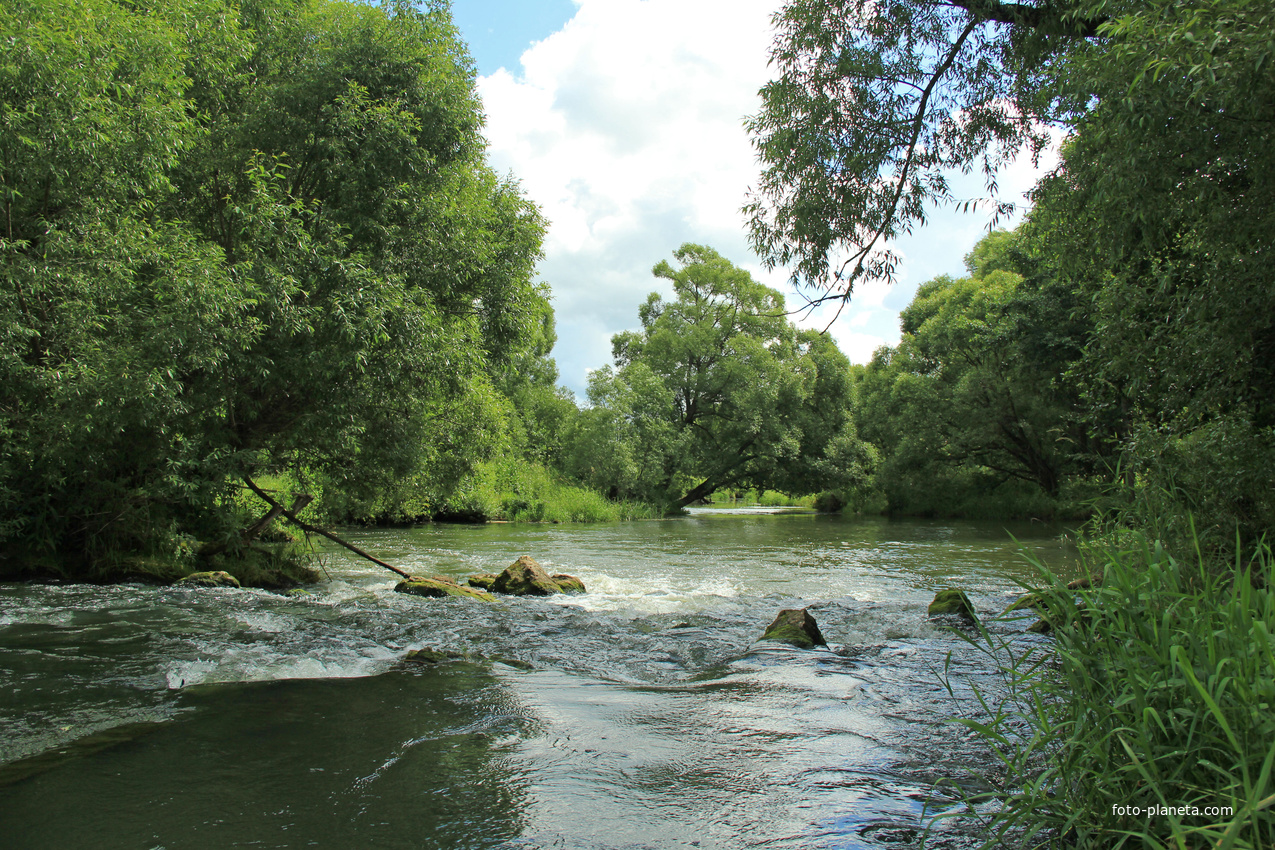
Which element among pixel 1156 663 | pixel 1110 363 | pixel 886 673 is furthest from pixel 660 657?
pixel 1110 363

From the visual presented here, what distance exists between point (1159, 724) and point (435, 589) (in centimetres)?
1073

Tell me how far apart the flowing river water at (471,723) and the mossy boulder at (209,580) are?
64cm

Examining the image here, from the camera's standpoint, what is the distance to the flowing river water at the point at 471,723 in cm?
378

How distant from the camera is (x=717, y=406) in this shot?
43.7 metres

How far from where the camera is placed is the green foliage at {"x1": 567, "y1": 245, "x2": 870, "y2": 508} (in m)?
38.8

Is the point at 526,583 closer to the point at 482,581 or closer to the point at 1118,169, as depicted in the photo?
the point at 482,581

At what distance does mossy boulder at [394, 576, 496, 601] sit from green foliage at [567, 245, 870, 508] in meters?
25.5

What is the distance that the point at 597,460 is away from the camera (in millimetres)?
37688

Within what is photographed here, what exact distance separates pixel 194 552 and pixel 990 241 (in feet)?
131

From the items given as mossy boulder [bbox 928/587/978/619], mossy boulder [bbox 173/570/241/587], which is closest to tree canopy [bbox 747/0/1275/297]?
mossy boulder [bbox 928/587/978/619]

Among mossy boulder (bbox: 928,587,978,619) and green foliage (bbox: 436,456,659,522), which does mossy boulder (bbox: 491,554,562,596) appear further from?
green foliage (bbox: 436,456,659,522)

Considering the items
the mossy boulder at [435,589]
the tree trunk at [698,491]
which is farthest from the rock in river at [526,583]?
the tree trunk at [698,491]

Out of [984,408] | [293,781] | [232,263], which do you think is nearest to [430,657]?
[293,781]

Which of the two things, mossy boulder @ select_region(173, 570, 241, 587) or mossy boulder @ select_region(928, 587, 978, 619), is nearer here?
mossy boulder @ select_region(928, 587, 978, 619)
